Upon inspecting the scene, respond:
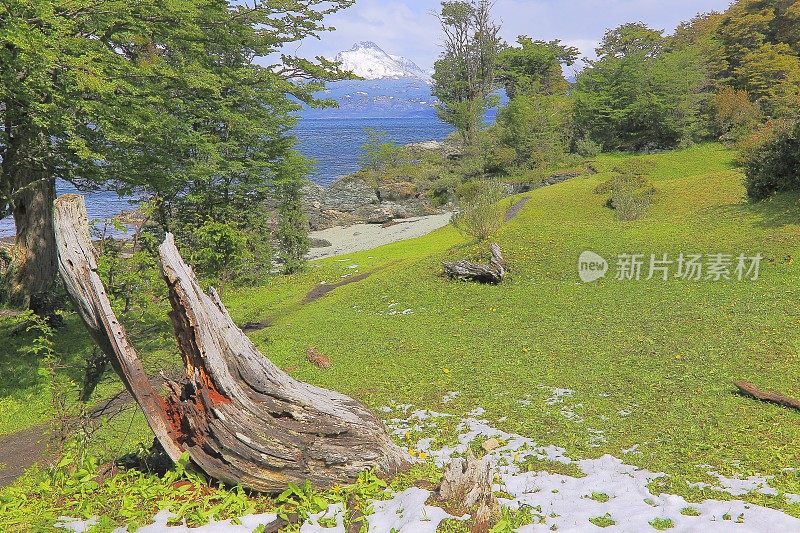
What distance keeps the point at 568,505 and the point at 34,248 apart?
16.4 meters

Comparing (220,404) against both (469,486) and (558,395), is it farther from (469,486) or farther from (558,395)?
(558,395)

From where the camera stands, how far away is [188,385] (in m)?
6.70

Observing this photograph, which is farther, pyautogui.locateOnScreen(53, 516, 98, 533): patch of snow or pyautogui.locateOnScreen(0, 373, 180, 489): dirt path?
pyautogui.locateOnScreen(0, 373, 180, 489): dirt path

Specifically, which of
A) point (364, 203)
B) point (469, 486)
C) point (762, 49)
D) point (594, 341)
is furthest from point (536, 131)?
point (469, 486)

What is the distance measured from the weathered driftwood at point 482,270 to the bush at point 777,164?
1066 centimetres

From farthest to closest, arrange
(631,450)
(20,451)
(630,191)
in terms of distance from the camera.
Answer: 1. (630,191)
2. (20,451)
3. (631,450)

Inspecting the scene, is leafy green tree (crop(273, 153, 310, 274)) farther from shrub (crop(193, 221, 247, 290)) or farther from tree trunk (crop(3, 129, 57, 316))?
shrub (crop(193, 221, 247, 290))

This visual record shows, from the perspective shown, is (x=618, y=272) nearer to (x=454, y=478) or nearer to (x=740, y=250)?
(x=740, y=250)

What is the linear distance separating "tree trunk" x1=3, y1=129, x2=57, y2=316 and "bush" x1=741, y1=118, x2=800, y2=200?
937 inches

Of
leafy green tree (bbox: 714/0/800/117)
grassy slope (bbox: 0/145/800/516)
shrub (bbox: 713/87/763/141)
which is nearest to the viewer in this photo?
grassy slope (bbox: 0/145/800/516)

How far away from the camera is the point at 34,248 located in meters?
16.7

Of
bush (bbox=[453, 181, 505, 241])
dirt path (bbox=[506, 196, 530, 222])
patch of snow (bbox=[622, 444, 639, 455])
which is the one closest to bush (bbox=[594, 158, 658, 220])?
dirt path (bbox=[506, 196, 530, 222])

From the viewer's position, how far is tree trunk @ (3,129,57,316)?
629 inches

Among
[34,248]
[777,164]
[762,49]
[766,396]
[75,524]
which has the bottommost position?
[766,396]
